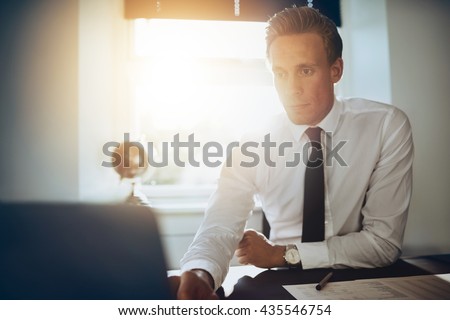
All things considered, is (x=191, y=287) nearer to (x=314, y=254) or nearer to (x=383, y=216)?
(x=314, y=254)

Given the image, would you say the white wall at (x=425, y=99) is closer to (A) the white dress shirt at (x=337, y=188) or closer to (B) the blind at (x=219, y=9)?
(A) the white dress shirt at (x=337, y=188)

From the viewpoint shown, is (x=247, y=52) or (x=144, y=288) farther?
(x=247, y=52)

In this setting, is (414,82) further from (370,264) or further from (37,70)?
(37,70)

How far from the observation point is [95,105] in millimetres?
1059

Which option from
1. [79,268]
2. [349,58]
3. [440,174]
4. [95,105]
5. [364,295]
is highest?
[349,58]

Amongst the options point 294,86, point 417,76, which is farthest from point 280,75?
point 417,76

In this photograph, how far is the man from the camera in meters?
0.91

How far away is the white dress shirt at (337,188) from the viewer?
35.4 inches

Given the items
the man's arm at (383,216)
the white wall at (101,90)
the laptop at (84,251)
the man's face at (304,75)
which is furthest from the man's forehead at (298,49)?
the laptop at (84,251)

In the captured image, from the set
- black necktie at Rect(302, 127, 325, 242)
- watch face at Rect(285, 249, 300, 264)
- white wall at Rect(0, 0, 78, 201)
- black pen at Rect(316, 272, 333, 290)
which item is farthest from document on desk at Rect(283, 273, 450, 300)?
white wall at Rect(0, 0, 78, 201)

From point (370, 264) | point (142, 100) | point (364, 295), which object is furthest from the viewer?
point (142, 100)

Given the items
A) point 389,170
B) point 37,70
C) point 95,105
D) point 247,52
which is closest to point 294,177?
point 389,170

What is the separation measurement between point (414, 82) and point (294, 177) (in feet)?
1.50

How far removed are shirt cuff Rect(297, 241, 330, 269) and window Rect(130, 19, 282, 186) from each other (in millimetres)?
344
